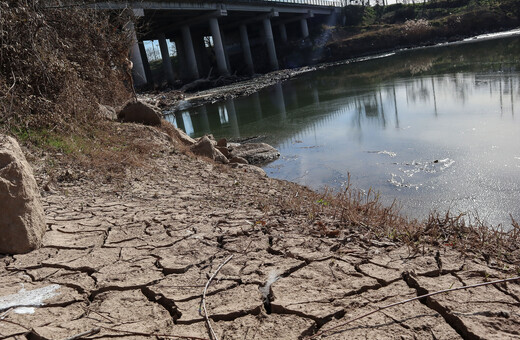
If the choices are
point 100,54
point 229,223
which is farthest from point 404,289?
point 100,54

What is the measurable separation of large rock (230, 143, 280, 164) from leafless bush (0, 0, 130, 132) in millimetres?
3622

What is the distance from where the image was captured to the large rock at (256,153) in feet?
32.8

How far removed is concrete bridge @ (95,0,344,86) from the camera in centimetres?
3316

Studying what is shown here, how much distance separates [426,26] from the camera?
4450 centimetres

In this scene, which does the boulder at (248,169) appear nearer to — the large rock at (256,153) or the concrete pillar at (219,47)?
the large rock at (256,153)

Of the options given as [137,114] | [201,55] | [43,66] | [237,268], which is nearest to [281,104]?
[137,114]

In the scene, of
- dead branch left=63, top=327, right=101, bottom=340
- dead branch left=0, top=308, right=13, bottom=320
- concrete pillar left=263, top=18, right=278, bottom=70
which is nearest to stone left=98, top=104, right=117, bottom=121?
dead branch left=0, top=308, right=13, bottom=320

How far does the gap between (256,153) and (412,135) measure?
3893 millimetres

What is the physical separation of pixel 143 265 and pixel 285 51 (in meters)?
51.7

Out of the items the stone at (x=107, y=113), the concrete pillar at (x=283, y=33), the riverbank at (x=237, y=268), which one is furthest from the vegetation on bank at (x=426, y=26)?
the riverbank at (x=237, y=268)

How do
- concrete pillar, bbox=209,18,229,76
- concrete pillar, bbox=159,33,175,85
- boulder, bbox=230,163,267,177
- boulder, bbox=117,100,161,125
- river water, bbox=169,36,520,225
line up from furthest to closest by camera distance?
concrete pillar, bbox=159,33,175,85, concrete pillar, bbox=209,18,229,76, boulder, bbox=117,100,161,125, boulder, bbox=230,163,267,177, river water, bbox=169,36,520,225

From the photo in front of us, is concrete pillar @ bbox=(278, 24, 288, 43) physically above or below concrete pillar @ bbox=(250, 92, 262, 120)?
above

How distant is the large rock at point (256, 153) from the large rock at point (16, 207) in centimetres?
643

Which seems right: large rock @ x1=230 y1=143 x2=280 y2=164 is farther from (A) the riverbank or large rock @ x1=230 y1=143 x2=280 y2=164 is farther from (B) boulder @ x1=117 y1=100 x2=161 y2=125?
(A) the riverbank
